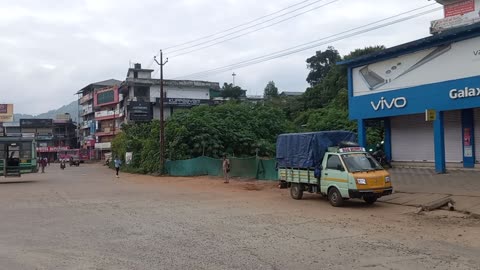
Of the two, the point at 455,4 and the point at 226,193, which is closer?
the point at 226,193

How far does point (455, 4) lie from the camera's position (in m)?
43.4

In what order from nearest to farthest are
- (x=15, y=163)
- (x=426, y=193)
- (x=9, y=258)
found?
(x=9, y=258)
(x=426, y=193)
(x=15, y=163)

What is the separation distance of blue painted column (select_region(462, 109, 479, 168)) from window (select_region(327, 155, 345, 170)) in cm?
1062

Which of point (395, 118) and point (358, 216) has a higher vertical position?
point (395, 118)

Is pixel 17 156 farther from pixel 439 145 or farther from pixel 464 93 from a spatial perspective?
pixel 464 93

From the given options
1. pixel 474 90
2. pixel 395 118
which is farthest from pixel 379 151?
pixel 474 90

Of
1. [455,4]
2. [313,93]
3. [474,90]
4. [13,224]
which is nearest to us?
[13,224]

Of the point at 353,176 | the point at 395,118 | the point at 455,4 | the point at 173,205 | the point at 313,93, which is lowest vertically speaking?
the point at 173,205

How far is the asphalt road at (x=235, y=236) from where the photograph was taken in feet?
26.7

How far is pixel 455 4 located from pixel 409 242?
40109 mm

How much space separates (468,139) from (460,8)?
23919 mm

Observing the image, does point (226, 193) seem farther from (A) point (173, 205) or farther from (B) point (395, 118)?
(B) point (395, 118)

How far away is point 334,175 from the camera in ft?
54.0

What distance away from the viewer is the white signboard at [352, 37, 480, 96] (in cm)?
2161
